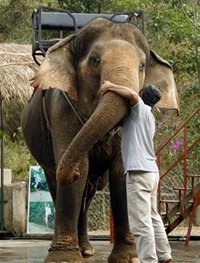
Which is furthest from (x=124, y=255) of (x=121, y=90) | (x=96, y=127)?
(x=121, y=90)

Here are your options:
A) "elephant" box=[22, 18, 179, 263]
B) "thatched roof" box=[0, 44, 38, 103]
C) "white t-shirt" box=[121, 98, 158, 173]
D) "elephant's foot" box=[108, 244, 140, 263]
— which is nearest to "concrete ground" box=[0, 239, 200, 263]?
"elephant's foot" box=[108, 244, 140, 263]

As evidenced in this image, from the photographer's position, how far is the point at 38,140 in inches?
409

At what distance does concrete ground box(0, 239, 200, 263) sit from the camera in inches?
402

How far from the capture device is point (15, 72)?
55.3 ft

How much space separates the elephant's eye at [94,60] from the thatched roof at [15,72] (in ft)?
26.0

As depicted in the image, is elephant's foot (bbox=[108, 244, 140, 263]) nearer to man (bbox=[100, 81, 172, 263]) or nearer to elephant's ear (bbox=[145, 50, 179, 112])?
man (bbox=[100, 81, 172, 263])

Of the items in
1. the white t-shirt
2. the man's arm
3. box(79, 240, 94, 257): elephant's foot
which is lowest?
box(79, 240, 94, 257): elephant's foot

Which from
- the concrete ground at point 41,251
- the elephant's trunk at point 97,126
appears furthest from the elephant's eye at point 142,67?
the concrete ground at point 41,251

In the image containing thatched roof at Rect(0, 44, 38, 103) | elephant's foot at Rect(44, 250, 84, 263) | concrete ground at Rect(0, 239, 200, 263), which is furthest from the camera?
thatched roof at Rect(0, 44, 38, 103)

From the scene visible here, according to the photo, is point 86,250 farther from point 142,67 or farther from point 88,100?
point 142,67

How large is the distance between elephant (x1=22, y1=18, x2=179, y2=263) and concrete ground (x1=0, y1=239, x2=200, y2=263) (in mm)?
1038

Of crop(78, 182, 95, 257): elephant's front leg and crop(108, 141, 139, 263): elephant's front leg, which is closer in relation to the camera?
crop(108, 141, 139, 263): elephant's front leg

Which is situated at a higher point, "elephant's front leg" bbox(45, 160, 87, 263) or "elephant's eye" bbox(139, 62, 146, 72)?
"elephant's eye" bbox(139, 62, 146, 72)

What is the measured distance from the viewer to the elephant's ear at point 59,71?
8781mm
